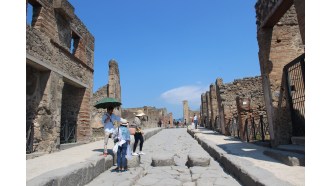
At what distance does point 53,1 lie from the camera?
963 centimetres

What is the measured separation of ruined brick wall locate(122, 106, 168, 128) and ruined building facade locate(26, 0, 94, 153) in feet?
55.3

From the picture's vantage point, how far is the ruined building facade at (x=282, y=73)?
7.50 m

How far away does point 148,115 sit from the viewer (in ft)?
109

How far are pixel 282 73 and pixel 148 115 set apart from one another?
26.3 m

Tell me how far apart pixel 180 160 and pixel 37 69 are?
18.3ft

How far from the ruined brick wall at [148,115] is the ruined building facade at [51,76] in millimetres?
16850

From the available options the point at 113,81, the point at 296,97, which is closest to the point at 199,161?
the point at 296,97

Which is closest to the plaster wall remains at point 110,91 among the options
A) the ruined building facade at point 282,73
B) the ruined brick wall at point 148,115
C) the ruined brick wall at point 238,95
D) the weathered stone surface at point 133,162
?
the ruined brick wall at point 238,95

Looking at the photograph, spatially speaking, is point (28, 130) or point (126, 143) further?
point (28, 130)

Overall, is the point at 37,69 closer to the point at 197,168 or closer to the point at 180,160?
the point at 180,160

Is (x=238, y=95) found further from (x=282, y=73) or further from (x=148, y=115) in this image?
(x=148, y=115)

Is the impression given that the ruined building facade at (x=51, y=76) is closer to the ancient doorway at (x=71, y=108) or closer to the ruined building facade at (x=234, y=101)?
→ the ancient doorway at (x=71, y=108)

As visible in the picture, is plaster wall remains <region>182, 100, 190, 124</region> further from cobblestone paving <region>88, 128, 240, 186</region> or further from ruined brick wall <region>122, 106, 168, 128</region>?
cobblestone paving <region>88, 128, 240, 186</region>
